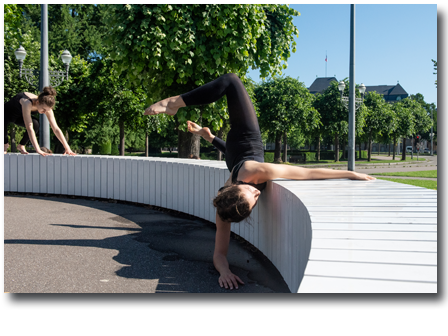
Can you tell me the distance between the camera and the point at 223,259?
13.0 feet

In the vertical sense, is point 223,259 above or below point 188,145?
below

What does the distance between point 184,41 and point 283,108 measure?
23717 millimetres

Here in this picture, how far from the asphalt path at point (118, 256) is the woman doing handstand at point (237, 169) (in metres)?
0.39

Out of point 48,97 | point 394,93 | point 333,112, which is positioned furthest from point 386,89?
point 48,97

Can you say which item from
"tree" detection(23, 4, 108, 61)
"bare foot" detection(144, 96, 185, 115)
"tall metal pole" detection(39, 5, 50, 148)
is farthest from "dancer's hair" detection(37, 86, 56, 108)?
"tree" detection(23, 4, 108, 61)

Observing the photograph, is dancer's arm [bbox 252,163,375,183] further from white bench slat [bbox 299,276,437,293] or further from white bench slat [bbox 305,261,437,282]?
white bench slat [bbox 299,276,437,293]

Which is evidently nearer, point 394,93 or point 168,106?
point 168,106

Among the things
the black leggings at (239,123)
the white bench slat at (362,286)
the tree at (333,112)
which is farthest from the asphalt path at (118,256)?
the tree at (333,112)

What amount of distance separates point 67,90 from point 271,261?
22.1 meters

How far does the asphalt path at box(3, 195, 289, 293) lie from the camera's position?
3.60 metres

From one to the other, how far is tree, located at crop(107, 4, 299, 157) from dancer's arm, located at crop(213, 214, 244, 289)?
20.3 ft

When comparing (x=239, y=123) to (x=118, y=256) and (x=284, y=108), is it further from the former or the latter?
(x=284, y=108)

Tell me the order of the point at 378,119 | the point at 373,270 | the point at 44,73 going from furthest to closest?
the point at 378,119 → the point at 44,73 → the point at 373,270

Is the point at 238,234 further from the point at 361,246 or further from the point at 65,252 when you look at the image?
the point at 361,246
